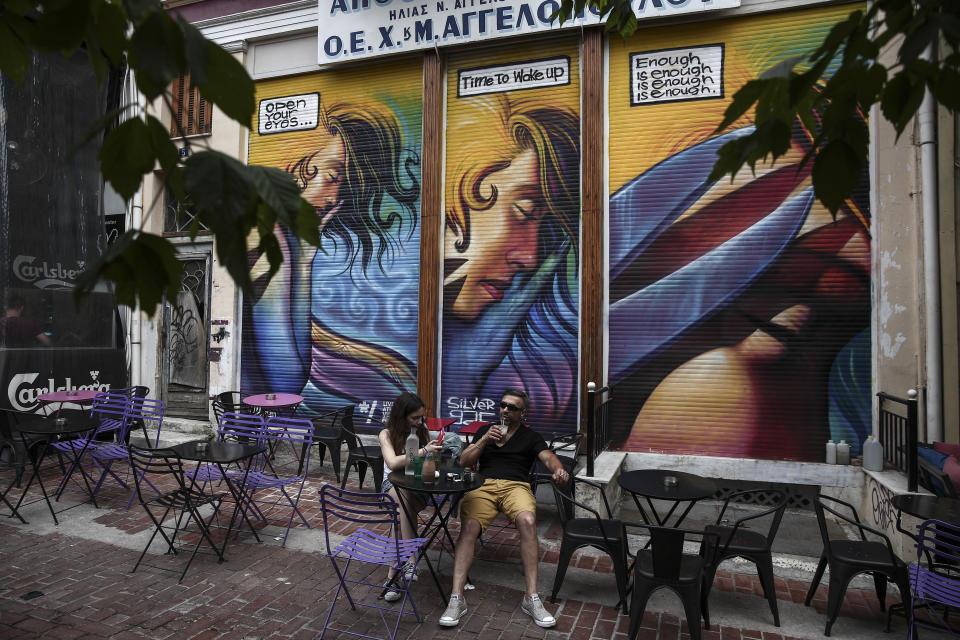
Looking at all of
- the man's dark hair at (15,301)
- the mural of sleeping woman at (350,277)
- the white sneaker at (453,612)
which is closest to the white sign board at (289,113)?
the mural of sleeping woman at (350,277)

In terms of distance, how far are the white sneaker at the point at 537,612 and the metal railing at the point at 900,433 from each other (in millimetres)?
3827

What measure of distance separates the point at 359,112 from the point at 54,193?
4.83 m

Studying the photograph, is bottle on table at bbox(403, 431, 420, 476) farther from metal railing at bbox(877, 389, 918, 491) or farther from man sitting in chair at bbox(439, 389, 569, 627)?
metal railing at bbox(877, 389, 918, 491)

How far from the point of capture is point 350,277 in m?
9.19

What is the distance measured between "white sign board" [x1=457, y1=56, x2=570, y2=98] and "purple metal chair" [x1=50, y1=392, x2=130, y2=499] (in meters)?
6.28

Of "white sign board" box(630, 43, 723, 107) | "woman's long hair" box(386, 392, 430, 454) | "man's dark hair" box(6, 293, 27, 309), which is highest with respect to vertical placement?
"white sign board" box(630, 43, 723, 107)

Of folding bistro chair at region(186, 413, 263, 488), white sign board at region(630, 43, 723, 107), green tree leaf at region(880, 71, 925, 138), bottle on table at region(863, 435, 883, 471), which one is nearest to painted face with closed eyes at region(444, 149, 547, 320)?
white sign board at region(630, 43, 723, 107)

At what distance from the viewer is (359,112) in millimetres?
9258

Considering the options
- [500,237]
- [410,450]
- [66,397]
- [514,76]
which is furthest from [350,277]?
[410,450]

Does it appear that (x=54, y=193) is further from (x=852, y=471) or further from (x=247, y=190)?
(x=852, y=471)

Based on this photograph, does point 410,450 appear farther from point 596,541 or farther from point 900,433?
point 900,433

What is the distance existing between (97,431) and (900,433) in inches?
352

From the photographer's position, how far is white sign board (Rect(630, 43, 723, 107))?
7.59 m

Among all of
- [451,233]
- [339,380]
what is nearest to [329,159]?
[451,233]
